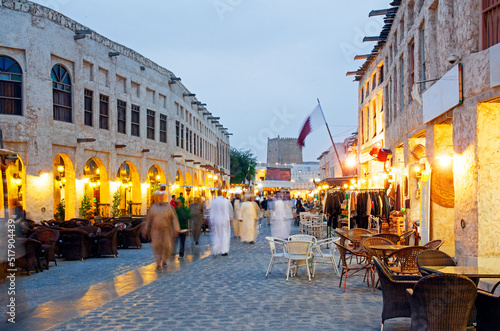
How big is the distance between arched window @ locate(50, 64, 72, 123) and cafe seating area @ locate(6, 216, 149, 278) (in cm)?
662

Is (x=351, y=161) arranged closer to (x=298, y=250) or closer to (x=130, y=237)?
(x=130, y=237)

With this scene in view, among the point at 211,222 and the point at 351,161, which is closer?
the point at 211,222

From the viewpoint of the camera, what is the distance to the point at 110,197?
25.8 m

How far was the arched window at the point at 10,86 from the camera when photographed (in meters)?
19.8

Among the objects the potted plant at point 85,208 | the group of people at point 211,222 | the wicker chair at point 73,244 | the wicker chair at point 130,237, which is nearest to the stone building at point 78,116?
the potted plant at point 85,208

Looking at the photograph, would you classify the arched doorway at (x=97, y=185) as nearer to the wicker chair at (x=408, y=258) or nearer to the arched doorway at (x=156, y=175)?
the arched doorway at (x=156, y=175)

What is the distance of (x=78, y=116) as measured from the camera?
23.2m

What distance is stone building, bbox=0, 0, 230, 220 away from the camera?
20047 mm

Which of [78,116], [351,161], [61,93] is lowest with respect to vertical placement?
[351,161]

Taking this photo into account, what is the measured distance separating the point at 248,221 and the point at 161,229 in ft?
21.2

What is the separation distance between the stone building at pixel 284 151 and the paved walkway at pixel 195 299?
90768 mm

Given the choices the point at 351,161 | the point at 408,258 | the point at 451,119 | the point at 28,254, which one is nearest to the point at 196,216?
the point at 28,254

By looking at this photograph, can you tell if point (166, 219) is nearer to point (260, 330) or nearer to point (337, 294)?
point (337, 294)

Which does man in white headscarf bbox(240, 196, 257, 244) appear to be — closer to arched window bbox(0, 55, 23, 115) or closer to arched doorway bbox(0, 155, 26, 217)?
arched doorway bbox(0, 155, 26, 217)
